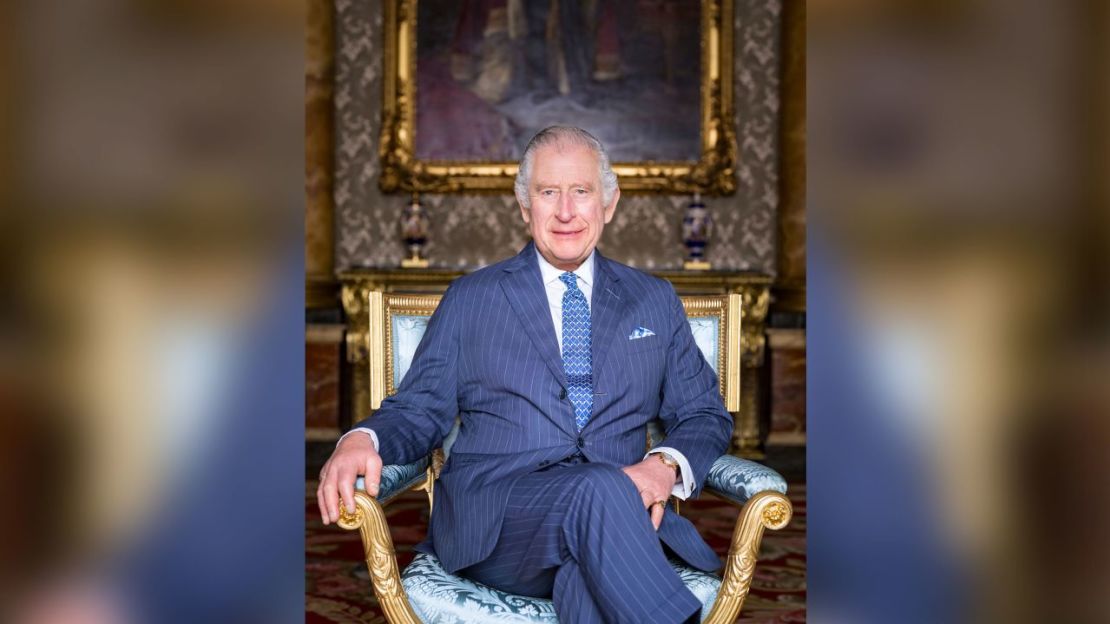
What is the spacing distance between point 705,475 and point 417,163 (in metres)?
4.37

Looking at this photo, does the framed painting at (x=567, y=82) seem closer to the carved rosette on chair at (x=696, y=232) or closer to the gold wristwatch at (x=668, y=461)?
the carved rosette on chair at (x=696, y=232)

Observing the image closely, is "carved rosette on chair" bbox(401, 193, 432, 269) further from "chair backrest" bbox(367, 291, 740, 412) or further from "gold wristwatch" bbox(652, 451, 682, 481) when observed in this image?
"gold wristwatch" bbox(652, 451, 682, 481)

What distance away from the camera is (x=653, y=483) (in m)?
1.91

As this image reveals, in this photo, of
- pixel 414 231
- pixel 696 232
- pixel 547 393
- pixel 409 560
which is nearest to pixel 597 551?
pixel 547 393

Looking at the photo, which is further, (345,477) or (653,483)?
(653,483)

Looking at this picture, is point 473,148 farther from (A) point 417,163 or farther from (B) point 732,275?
(B) point 732,275

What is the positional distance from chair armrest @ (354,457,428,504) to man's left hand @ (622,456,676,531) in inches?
19.1

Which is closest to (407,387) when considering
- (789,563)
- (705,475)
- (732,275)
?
(705,475)

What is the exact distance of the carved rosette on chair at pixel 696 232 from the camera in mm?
5844

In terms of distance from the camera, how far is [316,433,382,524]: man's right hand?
69.2 inches

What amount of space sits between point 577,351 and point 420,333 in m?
0.58

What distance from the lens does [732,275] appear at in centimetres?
571

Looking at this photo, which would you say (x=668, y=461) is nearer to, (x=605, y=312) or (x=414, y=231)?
(x=605, y=312)

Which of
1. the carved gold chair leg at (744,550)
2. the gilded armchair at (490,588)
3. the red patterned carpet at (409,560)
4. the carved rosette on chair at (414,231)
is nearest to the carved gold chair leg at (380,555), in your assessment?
the gilded armchair at (490,588)
